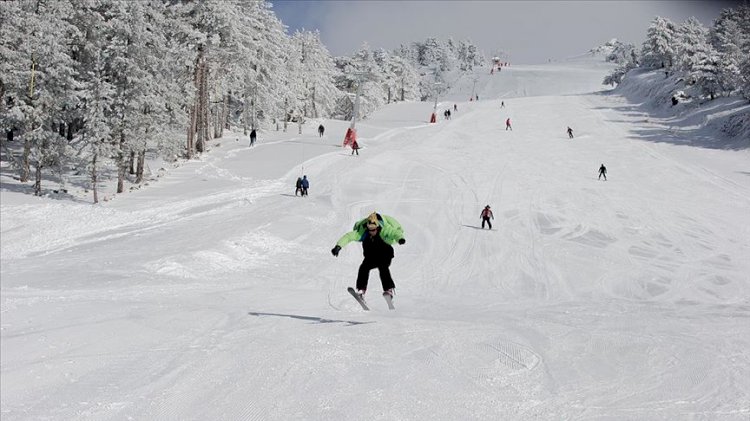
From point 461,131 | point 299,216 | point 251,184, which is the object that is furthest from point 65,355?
point 461,131

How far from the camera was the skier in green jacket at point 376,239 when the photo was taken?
26.9 ft

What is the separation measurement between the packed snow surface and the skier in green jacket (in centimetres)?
87

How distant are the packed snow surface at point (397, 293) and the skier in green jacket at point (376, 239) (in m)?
0.87

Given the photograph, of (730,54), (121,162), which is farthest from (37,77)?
(730,54)

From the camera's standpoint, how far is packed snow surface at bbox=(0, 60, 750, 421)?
5.65 m

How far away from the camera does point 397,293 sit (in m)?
14.4

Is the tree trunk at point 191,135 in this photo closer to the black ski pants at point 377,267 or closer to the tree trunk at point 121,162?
the tree trunk at point 121,162

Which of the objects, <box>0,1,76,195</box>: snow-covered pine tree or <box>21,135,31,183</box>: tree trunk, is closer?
<box>0,1,76,195</box>: snow-covered pine tree

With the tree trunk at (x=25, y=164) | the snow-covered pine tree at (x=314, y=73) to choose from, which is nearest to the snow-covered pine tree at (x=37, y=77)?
the tree trunk at (x=25, y=164)

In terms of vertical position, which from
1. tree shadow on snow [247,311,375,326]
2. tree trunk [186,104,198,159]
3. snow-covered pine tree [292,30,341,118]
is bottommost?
tree shadow on snow [247,311,375,326]

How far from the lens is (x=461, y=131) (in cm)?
5344

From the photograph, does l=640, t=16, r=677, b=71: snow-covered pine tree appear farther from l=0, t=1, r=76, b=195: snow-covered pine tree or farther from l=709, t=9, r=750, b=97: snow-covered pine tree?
l=0, t=1, r=76, b=195: snow-covered pine tree

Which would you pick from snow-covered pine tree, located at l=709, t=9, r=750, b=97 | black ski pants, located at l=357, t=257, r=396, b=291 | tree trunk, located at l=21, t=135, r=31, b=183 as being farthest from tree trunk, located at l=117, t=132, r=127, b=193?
snow-covered pine tree, located at l=709, t=9, r=750, b=97

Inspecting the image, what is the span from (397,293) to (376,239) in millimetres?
6315
